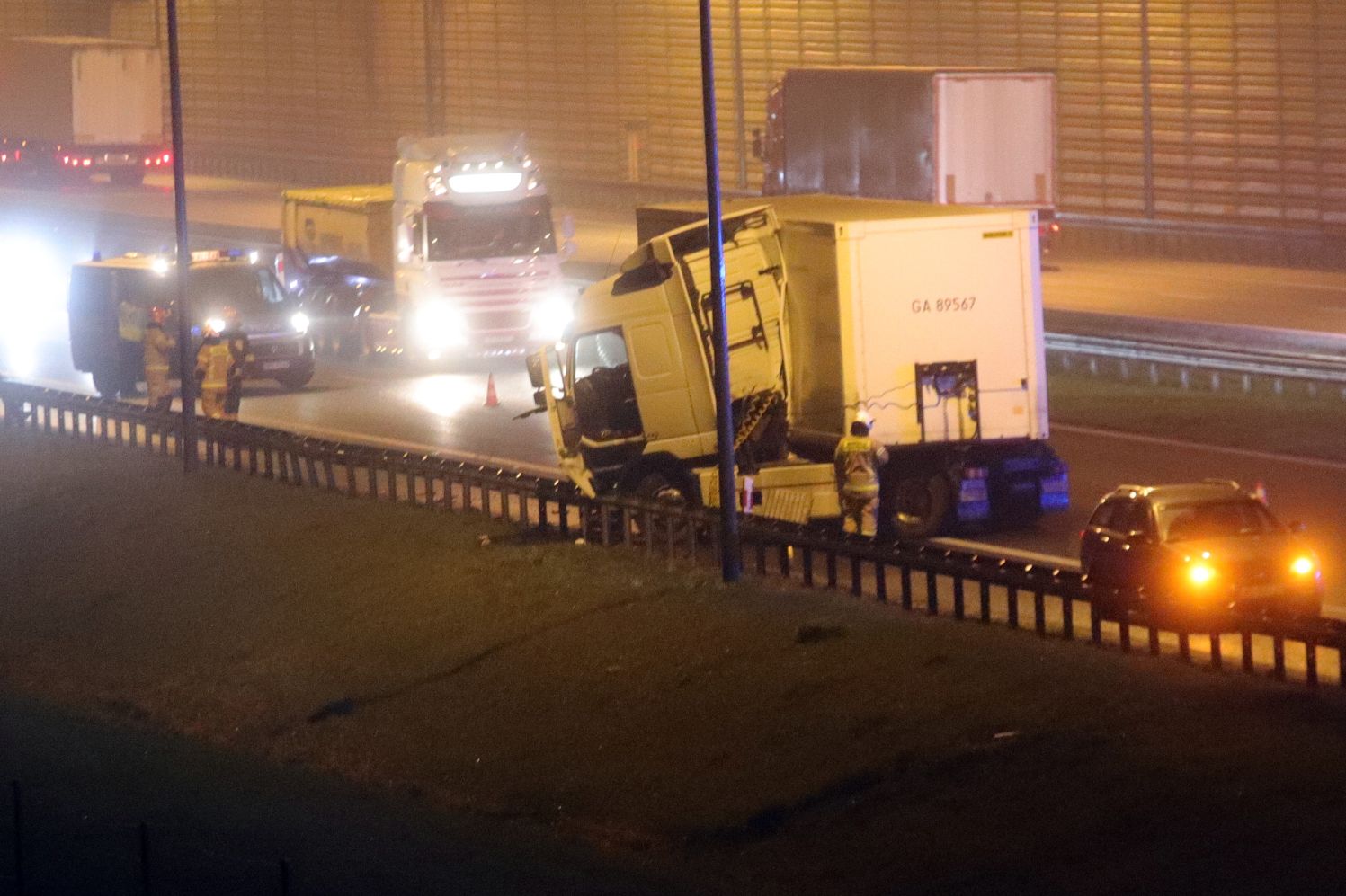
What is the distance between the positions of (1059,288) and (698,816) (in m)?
28.1

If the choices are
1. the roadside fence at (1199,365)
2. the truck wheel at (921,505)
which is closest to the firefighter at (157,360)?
the truck wheel at (921,505)

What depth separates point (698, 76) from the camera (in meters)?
58.9

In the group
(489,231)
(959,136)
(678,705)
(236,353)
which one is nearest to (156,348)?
(236,353)

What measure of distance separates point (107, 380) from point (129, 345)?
0.71 m

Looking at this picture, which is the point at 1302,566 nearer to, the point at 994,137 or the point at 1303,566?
the point at 1303,566

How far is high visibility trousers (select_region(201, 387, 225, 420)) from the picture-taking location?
2589cm

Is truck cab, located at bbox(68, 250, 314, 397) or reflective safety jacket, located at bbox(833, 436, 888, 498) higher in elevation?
truck cab, located at bbox(68, 250, 314, 397)

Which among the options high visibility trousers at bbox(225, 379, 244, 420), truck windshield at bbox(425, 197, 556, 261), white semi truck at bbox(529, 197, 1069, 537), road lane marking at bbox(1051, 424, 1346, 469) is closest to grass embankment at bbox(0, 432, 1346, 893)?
white semi truck at bbox(529, 197, 1069, 537)

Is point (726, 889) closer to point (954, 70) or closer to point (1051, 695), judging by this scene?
point (1051, 695)

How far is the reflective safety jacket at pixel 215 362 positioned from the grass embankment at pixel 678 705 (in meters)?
4.28

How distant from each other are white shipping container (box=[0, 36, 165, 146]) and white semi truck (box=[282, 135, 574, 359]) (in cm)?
3145

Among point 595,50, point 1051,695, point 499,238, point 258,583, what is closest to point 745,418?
point 258,583

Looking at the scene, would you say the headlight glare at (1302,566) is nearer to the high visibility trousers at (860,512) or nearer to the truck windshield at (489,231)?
the high visibility trousers at (860,512)

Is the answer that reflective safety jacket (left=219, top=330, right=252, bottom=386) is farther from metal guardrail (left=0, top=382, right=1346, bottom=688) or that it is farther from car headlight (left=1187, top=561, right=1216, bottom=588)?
car headlight (left=1187, top=561, right=1216, bottom=588)
